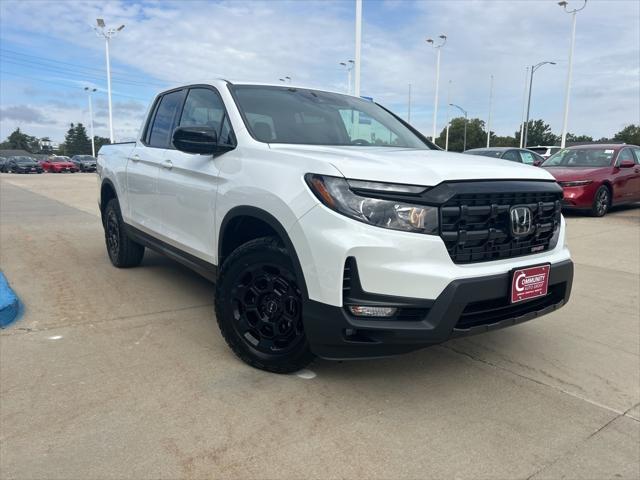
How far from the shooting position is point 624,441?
2.57 metres

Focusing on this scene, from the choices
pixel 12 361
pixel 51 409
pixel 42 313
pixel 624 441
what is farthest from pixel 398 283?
pixel 42 313

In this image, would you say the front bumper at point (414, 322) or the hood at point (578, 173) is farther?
the hood at point (578, 173)

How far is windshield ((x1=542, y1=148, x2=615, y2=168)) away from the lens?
36.6ft

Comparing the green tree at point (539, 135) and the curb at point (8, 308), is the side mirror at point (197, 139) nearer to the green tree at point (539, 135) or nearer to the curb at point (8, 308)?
the curb at point (8, 308)

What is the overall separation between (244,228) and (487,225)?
1572mm

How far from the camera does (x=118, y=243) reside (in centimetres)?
588

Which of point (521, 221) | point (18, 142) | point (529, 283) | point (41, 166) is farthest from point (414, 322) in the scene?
point (18, 142)

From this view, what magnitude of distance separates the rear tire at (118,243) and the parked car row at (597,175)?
7129 mm

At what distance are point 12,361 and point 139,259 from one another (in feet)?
8.78

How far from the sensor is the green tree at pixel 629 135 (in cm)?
7331

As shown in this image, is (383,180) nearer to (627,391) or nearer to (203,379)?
(203,379)

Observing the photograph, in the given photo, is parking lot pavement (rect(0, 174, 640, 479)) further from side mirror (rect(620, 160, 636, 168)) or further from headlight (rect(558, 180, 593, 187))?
side mirror (rect(620, 160, 636, 168))

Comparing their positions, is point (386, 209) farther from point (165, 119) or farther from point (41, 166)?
point (41, 166)

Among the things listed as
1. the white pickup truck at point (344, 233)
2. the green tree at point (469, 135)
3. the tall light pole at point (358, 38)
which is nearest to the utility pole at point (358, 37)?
the tall light pole at point (358, 38)
